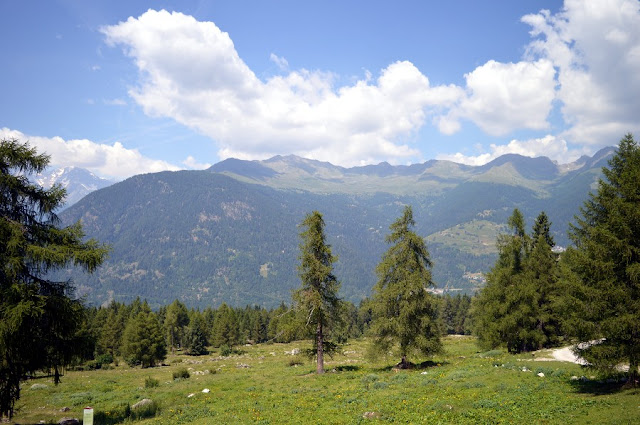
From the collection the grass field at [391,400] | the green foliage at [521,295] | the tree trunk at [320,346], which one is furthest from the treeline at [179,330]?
the green foliage at [521,295]

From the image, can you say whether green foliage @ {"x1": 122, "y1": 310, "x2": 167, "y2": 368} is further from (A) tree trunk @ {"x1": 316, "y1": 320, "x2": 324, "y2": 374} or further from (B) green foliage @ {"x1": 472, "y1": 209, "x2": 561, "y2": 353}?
(B) green foliage @ {"x1": 472, "y1": 209, "x2": 561, "y2": 353}

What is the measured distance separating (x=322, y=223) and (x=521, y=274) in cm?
2327

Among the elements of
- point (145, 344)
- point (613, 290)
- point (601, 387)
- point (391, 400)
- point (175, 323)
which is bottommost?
point (175, 323)

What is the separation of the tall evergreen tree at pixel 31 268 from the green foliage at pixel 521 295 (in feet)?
127

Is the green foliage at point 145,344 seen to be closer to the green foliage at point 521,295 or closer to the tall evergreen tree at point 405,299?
the tall evergreen tree at point 405,299

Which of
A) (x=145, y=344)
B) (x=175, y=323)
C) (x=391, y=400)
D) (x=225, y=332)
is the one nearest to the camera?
(x=391, y=400)

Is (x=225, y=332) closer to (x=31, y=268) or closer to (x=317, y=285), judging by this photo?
(x=317, y=285)

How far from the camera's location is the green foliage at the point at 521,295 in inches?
1519

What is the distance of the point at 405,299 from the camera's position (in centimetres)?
3331

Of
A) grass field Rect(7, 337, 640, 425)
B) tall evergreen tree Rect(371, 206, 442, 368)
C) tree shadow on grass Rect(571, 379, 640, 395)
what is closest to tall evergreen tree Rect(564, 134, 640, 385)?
tree shadow on grass Rect(571, 379, 640, 395)

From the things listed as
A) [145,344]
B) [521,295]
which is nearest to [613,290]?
[521,295]

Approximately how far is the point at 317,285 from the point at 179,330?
319 ft

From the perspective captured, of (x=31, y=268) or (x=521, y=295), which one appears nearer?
(x=31, y=268)

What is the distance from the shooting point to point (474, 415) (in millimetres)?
17516
